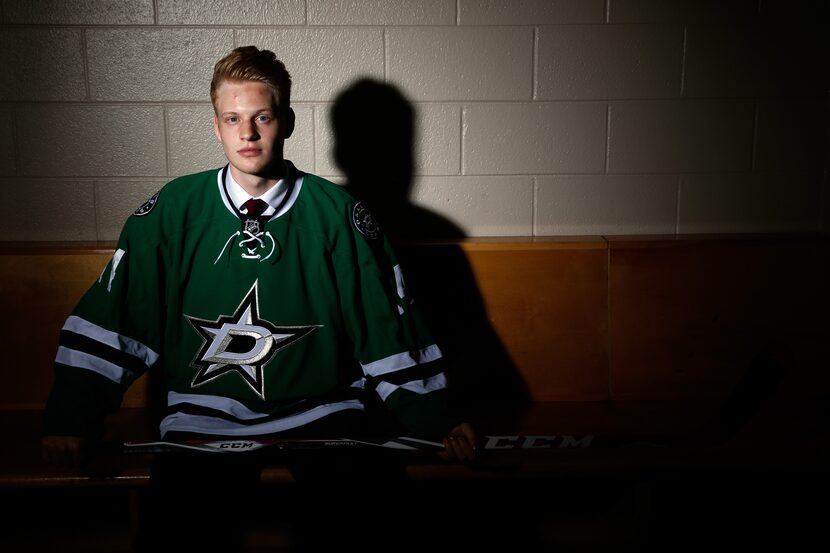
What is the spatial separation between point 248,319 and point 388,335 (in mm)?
310

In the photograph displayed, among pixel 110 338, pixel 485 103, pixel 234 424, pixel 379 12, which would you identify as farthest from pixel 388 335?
pixel 379 12

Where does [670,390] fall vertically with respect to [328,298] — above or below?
below

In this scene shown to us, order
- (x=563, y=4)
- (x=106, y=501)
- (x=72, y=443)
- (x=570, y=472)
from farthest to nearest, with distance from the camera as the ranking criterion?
(x=563, y=4), (x=106, y=501), (x=570, y=472), (x=72, y=443)

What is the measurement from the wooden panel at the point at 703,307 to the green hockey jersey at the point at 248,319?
28.7 inches

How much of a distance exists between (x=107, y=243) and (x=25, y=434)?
1.95 feet

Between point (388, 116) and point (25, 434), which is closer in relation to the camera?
point (25, 434)

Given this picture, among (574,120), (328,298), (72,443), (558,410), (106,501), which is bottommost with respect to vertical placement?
(106,501)

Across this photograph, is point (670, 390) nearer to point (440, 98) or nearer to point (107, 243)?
point (440, 98)

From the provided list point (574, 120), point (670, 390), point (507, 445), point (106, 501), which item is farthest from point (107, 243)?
point (670, 390)

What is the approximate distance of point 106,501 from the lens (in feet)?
6.30

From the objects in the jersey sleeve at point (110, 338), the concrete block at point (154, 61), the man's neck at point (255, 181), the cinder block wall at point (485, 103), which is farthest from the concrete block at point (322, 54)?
the jersey sleeve at point (110, 338)

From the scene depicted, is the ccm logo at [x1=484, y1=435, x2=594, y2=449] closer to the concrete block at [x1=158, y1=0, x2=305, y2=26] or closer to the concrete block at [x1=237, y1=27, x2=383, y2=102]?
the concrete block at [x1=237, y1=27, x2=383, y2=102]

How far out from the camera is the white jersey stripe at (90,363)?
1434 millimetres

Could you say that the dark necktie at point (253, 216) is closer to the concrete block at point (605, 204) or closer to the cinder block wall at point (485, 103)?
the cinder block wall at point (485, 103)
